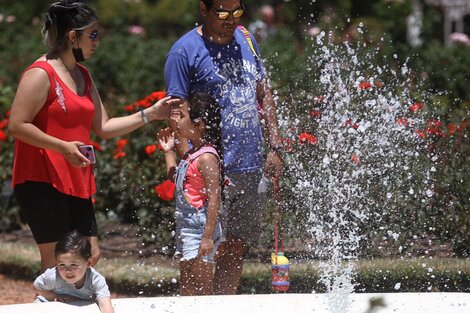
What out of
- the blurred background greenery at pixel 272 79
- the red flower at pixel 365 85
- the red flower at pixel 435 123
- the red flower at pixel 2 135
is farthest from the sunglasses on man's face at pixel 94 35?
the red flower at pixel 2 135

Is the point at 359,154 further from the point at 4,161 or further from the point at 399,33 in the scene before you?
the point at 399,33

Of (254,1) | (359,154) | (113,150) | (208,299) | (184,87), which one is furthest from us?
(254,1)

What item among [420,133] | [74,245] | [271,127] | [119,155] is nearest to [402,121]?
[420,133]

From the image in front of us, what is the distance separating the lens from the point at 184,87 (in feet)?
14.0

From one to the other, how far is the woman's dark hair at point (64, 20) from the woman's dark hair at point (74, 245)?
72 centimetres

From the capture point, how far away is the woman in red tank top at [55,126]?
396 cm

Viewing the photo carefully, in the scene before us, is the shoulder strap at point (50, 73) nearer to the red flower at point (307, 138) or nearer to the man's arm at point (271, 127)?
the man's arm at point (271, 127)

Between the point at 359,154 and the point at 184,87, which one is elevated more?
the point at 184,87

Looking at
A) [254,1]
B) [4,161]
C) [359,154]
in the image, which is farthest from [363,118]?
[254,1]

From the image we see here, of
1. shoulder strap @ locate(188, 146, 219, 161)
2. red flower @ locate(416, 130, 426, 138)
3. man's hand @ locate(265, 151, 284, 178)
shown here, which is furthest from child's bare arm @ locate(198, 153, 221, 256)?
red flower @ locate(416, 130, 426, 138)

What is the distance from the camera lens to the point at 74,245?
386cm

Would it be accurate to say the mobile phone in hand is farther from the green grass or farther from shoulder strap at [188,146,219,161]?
the green grass

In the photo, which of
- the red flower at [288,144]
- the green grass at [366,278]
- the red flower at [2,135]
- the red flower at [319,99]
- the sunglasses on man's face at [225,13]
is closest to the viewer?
the sunglasses on man's face at [225,13]

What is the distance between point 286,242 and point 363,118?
0.73m
